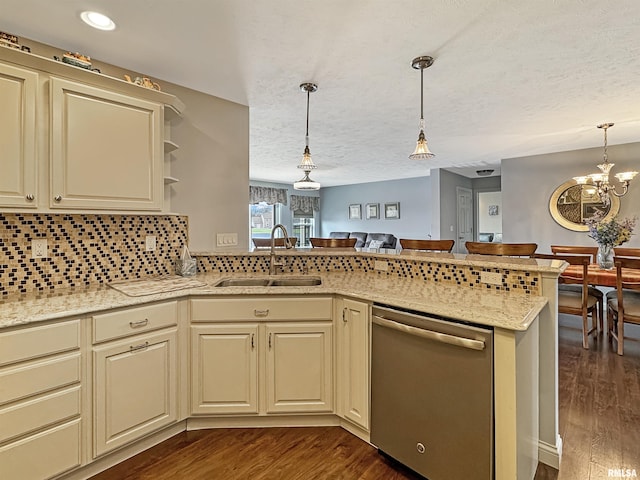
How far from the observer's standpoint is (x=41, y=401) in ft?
4.91

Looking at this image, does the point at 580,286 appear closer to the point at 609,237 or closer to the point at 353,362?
the point at 609,237

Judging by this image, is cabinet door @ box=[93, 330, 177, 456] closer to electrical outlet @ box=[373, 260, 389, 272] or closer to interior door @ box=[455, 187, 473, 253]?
electrical outlet @ box=[373, 260, 389, 272]

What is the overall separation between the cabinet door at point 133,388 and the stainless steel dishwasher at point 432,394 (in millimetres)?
1143

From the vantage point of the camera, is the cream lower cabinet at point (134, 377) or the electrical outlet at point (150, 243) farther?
the electrical outlet at point (150, 243)

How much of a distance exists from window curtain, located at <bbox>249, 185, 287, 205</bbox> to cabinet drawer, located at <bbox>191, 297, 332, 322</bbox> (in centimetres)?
633

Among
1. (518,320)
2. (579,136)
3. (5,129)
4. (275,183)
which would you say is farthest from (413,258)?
(275,183)

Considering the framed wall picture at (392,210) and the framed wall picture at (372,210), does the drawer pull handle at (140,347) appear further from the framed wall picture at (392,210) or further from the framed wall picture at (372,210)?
the framed wall picture at (372,210)

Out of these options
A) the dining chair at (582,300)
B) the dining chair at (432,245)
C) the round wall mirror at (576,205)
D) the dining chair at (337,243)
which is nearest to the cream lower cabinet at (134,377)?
the dining chair at (337,243)

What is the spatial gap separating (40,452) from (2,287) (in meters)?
0.93

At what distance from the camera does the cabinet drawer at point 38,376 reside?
4.63 feet

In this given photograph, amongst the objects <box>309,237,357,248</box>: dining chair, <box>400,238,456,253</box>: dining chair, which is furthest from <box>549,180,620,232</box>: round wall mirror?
<box>309,237,357,248</box>: dining chair

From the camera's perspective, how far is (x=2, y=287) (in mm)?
1884

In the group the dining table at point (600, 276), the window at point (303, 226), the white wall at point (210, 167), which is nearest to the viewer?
the white wall at point (210, 167)

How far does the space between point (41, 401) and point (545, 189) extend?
19.8ft
